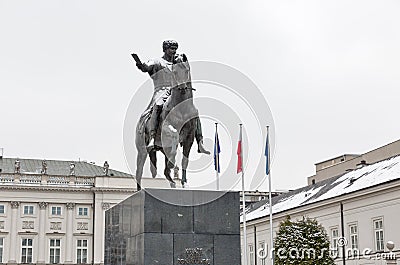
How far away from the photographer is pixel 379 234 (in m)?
35.1

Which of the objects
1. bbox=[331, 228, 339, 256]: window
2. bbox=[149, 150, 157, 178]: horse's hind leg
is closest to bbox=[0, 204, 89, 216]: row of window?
bbox=[331, 228, 339, 256]: window

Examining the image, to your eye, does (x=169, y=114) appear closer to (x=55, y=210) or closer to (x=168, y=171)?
(x=168, y=171)

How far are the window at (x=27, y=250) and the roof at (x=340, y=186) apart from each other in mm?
20051

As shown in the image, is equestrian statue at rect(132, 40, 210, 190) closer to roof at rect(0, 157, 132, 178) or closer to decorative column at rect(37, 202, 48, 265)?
decorative column at rect(37, 202, 48, 265)

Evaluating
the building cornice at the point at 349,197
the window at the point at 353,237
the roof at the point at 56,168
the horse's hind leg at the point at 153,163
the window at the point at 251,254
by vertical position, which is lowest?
the window at the point at 251,254

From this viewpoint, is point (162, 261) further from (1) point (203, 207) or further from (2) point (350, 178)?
(2) point (350, 178)

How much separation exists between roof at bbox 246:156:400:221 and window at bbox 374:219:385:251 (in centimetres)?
189

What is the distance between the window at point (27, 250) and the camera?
6206 centimetres

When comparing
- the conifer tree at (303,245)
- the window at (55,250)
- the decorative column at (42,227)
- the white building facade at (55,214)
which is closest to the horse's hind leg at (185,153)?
the conifer tree at (303,245)

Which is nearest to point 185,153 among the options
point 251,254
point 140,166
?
point 140,166

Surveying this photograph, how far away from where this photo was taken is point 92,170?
68.8 metres

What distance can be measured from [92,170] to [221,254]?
58102 mm

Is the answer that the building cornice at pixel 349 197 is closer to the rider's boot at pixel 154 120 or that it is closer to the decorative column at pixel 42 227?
the rider's boot at pixel 154 120

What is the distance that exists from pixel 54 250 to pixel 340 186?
3112 centimetres
